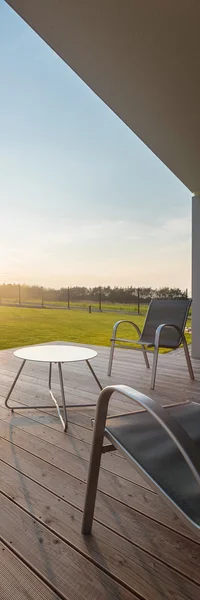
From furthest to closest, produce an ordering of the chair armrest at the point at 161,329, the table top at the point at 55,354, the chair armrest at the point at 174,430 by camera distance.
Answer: the chair armrest at the point at 161,329
the table top at the point at 55,354
the chair armrest at the point at 174,430

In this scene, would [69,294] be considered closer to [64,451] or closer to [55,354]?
[55,354]

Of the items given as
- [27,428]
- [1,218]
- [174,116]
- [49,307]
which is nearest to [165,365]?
[27,428]

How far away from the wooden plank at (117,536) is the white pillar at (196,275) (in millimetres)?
3328

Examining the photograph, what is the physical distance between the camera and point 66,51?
2.17 meters

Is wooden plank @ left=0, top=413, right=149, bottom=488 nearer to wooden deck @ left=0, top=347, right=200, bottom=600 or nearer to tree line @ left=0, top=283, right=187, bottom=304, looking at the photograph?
wooden deck @ left=0, top=347, right=200, bottom=600

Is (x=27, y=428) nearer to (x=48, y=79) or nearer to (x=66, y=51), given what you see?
(x=66, y=51)

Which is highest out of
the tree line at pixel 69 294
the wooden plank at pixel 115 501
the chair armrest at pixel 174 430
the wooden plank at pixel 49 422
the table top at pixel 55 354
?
the tree line at pixel 69 294

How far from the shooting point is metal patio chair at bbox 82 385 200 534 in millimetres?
869

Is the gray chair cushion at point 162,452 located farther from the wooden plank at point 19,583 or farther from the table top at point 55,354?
the table top at point 55,354

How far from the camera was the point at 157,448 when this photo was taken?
1160 mm

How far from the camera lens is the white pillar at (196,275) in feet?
14.7

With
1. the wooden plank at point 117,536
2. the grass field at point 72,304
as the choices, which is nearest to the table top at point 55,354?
the wooden plank at point 117,536

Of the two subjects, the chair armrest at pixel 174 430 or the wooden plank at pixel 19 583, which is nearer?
the chair armrest at pixel 174 430

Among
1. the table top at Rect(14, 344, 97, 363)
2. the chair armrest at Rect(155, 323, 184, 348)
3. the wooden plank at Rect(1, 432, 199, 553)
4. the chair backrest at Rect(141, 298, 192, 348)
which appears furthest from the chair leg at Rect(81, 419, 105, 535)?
the chair backrest at Rect(141, 298, 192, 348)
